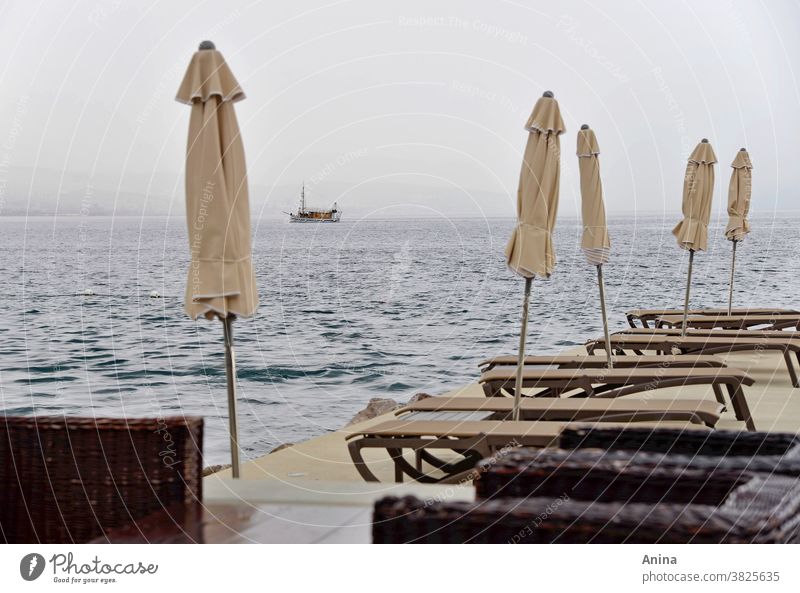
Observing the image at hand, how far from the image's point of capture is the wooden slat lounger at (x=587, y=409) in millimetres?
4395

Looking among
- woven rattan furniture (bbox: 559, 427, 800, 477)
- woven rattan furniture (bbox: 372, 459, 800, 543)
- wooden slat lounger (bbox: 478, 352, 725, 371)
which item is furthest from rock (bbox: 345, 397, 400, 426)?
woven rattan furniture (bbox: 372, 459, 800, 543)

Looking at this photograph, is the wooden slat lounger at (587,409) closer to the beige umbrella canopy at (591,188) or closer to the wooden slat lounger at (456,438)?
the wooden slat lounger at (456,438)

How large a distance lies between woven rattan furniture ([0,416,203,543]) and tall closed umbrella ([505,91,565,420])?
1992 millimetres

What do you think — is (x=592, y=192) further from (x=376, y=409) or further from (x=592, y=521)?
(x=592, y=521)

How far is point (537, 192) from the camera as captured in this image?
14.4 feet

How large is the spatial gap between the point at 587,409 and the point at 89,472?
96.8 inches

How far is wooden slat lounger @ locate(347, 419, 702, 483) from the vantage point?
13.0 ft

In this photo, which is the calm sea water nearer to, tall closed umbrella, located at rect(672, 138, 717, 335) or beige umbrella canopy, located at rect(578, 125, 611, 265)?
beige umbrella canopy, located at rect(578, 125, 611, 265)

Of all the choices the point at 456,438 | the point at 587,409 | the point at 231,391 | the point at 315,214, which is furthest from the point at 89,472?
the point at 315,214

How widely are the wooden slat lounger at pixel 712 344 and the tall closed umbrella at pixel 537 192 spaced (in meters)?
3.10

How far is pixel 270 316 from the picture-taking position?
3198cm

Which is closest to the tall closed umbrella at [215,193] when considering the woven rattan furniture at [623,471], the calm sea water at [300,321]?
the woven rattan furniture at [623,471]

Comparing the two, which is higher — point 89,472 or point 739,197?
point 739,197

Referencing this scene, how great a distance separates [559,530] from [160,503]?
1.25m
